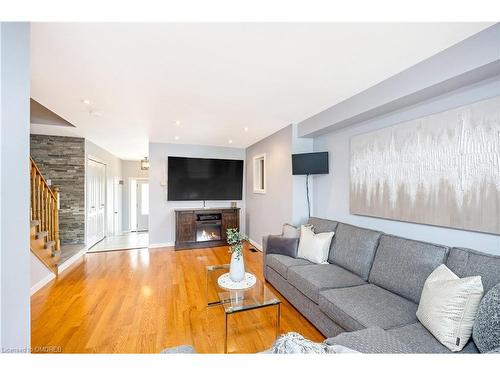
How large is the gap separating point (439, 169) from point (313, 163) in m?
1.54

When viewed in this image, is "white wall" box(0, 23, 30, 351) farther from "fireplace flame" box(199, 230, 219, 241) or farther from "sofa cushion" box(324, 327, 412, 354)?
"fireplace flame" box(199, 230, 219, 241)

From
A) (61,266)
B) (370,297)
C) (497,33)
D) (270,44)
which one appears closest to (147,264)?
(61,266)

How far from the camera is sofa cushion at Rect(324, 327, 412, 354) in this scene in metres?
1.12

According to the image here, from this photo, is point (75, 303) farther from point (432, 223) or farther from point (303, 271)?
point (432, 223)

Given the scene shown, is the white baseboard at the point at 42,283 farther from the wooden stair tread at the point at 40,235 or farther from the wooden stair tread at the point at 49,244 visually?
the wooden stair tread at the point at 40,235

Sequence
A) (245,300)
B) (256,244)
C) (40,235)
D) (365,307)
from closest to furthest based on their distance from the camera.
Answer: (365,307) < (245,300) < (40,235) < (256,244)

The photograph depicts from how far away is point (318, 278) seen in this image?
219 centimetres

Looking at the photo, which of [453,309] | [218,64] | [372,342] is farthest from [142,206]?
[453,309]

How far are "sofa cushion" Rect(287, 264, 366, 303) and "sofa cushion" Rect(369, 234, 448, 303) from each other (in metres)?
0.23

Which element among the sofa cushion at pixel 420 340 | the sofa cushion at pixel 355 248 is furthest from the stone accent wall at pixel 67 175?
the sofa cushion at pixel 420 340

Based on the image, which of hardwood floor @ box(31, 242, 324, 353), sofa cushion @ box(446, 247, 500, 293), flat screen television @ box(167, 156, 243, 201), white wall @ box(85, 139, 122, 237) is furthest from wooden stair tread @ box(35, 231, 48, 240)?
sofa cushion @ box(446, 247, 500, 293)

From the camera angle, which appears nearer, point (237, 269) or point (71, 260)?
point (237, 269)

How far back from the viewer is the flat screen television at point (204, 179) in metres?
5.02

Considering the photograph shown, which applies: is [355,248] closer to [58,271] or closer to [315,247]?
[315,247]
